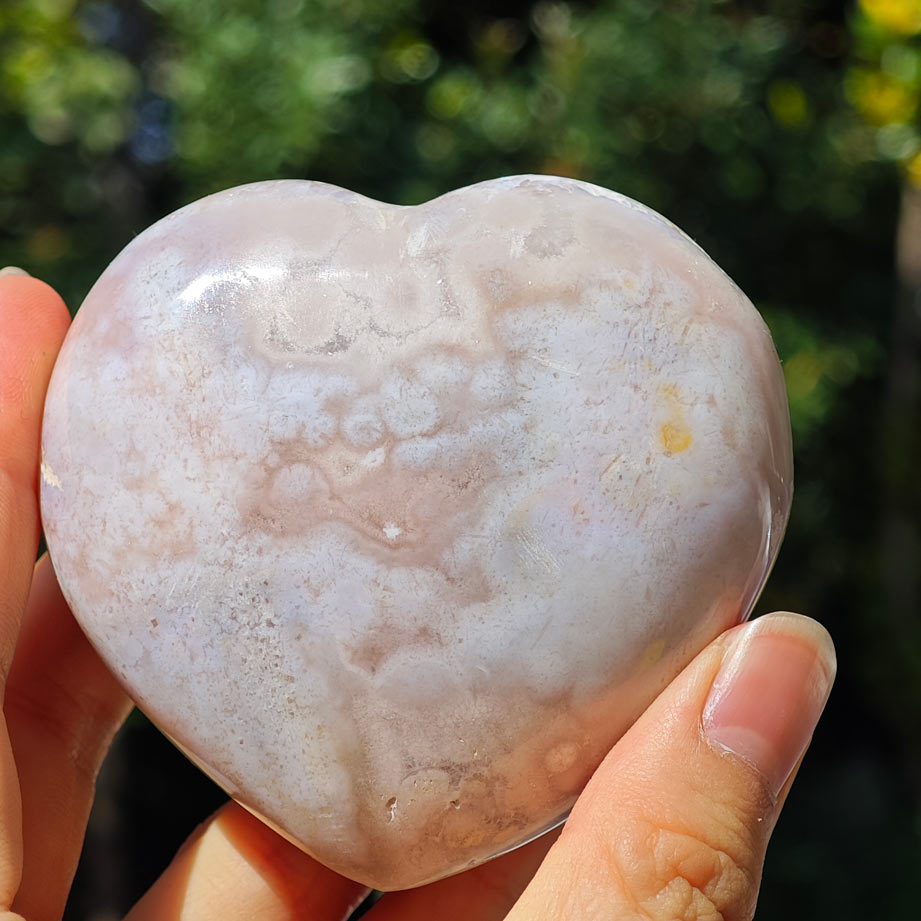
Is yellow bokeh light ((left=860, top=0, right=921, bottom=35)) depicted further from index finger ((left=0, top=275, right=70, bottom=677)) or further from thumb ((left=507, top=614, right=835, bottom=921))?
index finger ((left=0, top=275, right=70, bottom=677))

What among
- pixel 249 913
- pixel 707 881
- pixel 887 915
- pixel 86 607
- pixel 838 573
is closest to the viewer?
pixel 707 881

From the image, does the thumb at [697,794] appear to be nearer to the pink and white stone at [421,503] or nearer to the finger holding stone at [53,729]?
the pink and white stone at [421,503]

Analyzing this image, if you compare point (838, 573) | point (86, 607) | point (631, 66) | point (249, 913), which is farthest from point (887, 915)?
point (86, 607)

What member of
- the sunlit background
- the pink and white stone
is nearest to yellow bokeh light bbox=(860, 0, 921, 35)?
the sunlit background

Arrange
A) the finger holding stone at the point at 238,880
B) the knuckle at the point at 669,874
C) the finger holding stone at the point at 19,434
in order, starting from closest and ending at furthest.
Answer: the knuckle at the point at 669,874, the finger holding stone at the point at 19,434, the finger holding stone at the point at 238,880

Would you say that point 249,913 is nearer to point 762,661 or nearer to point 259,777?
point 259,777

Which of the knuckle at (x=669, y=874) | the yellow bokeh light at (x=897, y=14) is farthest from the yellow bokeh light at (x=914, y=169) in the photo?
the knuckle at (x=669, y=874)
